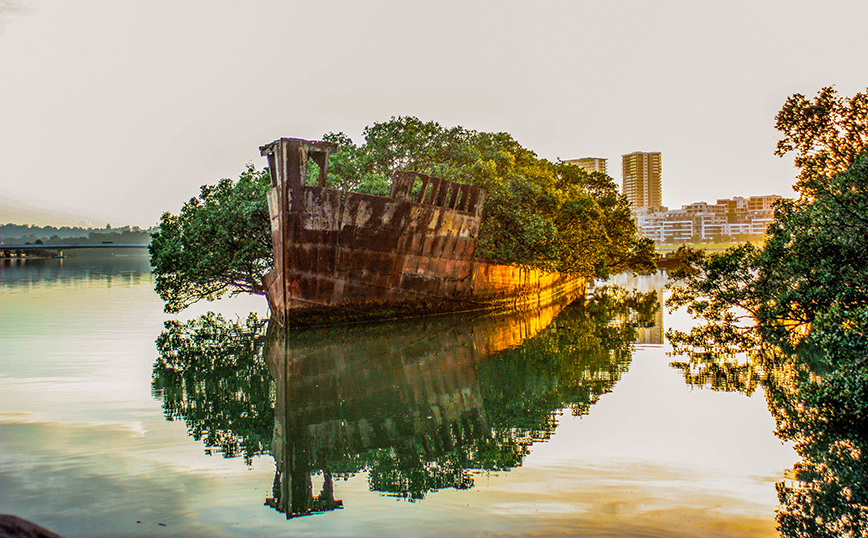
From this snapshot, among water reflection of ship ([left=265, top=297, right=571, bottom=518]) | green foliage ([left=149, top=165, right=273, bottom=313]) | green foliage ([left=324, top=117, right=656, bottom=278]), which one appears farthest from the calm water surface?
green foliage ([left=324, top=117, right=656, bottom=278])

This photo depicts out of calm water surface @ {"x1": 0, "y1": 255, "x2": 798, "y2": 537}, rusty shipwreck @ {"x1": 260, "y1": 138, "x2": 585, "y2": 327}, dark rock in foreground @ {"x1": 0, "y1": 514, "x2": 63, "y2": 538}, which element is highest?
rusty shipwreck @ {"x1": 260, "y1": 138, "x2": 585, "y2": 327}

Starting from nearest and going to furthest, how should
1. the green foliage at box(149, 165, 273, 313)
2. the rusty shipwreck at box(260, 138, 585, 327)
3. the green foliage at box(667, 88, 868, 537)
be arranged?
the green foliage at box(667, 88, 868, 537) < the rusty shipwreck at box(260, 138, 585, 327) < the green foliage at box(149, 165, 273, 313)

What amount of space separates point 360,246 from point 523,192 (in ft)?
31.1

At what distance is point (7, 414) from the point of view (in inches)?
336

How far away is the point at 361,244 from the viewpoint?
18.3 metres

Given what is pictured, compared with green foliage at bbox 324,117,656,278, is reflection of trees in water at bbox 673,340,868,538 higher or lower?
lower

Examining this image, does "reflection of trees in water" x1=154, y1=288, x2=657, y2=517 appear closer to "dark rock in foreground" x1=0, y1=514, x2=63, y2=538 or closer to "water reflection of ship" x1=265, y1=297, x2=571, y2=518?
"water reflection of ship" x1=265, y1=297, x2=571, y2=518

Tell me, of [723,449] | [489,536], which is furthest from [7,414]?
[723,449]

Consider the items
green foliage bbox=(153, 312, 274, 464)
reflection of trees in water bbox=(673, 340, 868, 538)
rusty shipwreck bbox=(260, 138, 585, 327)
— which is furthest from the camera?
rusty shipwreck bbox=(260, 138, 585, 327)

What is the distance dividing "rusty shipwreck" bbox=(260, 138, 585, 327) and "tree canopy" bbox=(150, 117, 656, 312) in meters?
1.46

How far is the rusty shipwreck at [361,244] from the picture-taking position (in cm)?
1709

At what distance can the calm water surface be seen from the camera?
17.2 feet

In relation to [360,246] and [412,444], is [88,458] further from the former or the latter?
[360,246]

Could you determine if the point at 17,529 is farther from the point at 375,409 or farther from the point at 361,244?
the point at 361,244
